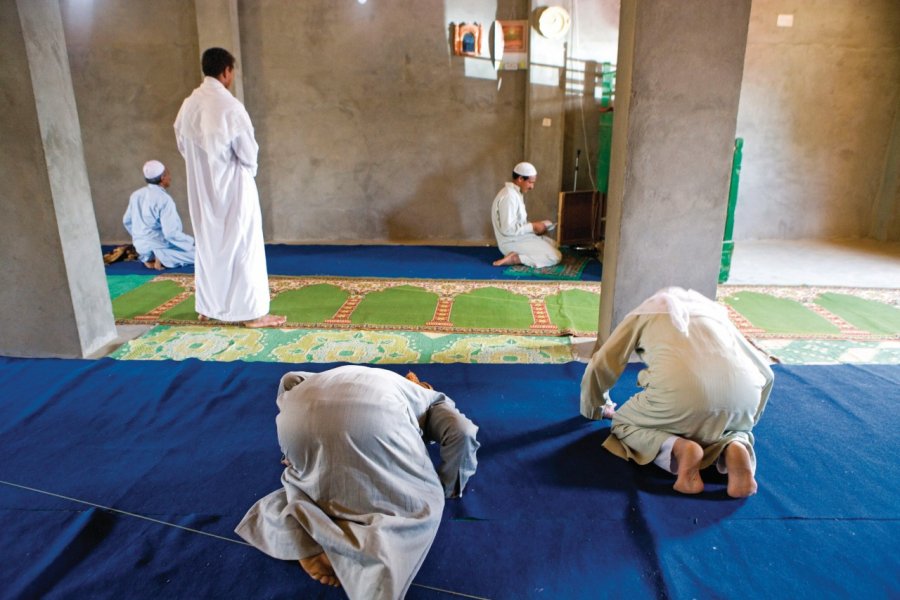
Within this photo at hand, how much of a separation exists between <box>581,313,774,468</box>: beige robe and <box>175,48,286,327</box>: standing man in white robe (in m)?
2.40

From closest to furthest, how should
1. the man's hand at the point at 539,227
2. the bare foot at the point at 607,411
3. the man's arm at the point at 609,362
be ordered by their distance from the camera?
the man's arm at the point at 609,362 → the bare foot at the point at 607,411 → the man's hand at the point at 539,227

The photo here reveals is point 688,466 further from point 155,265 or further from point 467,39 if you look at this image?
point 467,39

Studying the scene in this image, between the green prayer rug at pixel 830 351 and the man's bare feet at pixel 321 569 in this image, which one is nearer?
the man's bare feet at pixel 321 569

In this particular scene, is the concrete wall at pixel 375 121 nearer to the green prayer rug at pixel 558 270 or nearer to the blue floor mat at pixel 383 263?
the blue floor mat at pixel 383 263

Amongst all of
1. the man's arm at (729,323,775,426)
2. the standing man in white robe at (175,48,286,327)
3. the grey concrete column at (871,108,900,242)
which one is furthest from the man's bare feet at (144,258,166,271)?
the grey concrete column at (871,108,900,242)

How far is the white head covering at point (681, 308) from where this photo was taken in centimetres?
210

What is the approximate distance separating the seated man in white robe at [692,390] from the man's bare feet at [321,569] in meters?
1.20

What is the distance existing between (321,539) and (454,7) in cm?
574

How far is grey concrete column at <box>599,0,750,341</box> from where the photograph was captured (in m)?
2.92

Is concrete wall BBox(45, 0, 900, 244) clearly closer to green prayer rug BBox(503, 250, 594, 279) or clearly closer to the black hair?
green prayer rug BBox(503, 250, 594, 279)

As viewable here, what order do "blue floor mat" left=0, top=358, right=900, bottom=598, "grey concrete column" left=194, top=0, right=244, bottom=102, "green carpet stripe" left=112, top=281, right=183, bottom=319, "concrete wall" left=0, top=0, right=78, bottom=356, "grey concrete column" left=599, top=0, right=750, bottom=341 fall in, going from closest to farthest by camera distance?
"blue floor mat" left=0, top=358, right=900, bottom=598 → "grey concrete column" left=599, top=0, right=750, bottom=341 → "concrete wall" left=0, top=0, right=78, bottom=356 → "green carpet stripe" left=112, top=281, right=183, bottom=319 → "grey concrete column" left=194, top=0, right=244, bottom=102

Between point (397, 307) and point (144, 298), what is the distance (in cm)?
193

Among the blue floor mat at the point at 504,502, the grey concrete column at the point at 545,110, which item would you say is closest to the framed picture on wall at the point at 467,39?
the grey concrete column at the point at 545,110

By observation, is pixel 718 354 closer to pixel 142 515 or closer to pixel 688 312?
pixel 688 312
